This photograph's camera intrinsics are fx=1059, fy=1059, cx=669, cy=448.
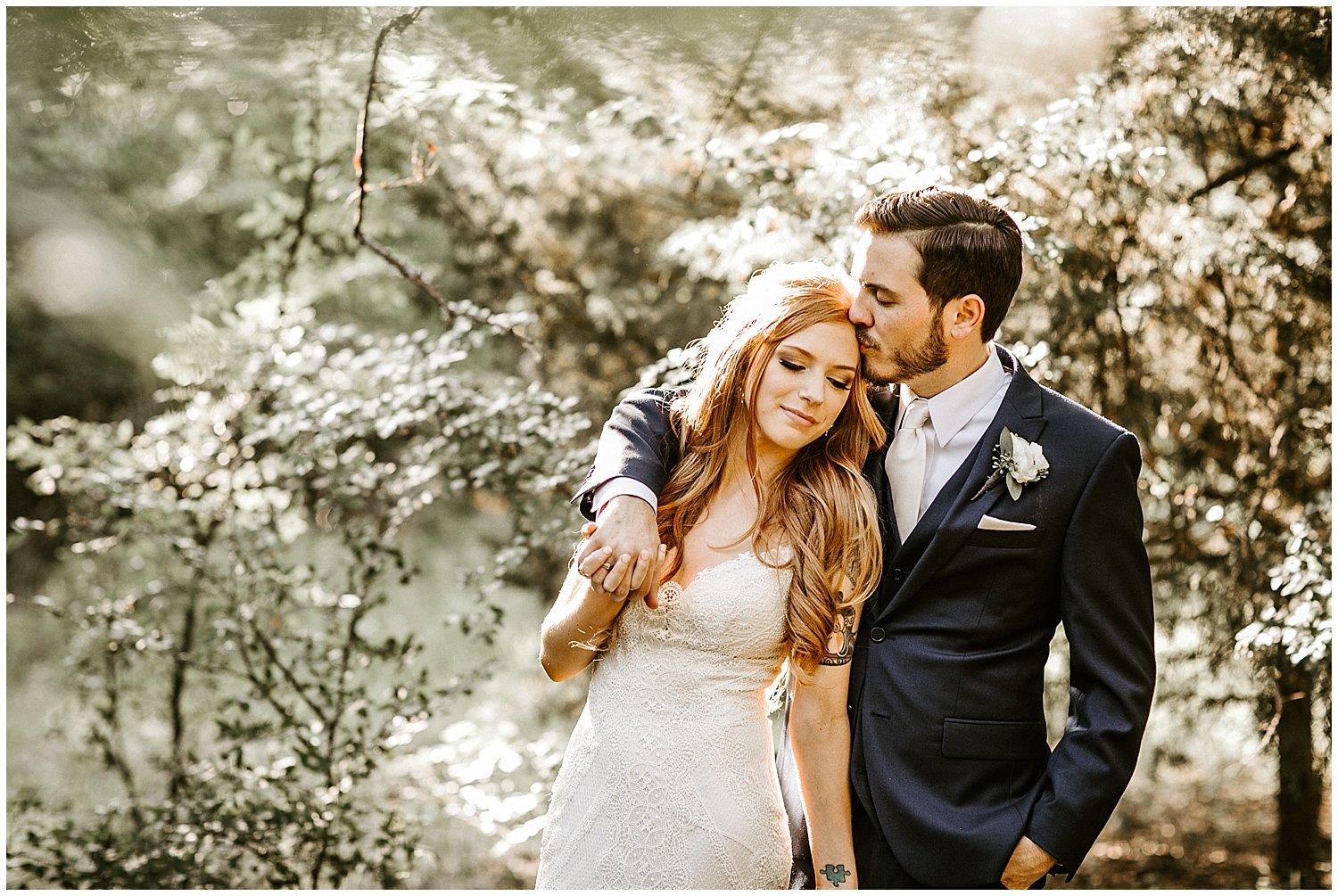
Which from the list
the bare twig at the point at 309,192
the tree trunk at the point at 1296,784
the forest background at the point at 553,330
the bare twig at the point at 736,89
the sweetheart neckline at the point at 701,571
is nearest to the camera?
the sweetheart neckline at the point at 701,571

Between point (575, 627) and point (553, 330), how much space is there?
3.09 meters

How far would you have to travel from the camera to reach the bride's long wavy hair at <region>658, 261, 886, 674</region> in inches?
86.0

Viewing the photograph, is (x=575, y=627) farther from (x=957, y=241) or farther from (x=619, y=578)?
(x=957, y=241)

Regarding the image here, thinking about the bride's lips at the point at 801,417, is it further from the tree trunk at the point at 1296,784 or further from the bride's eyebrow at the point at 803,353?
the tree trunk at the point at 1296,784

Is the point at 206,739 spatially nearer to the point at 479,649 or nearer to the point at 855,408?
the point at 479,649

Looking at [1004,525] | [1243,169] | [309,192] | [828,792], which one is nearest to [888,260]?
[1004,525]

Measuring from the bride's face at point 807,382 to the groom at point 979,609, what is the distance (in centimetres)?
8

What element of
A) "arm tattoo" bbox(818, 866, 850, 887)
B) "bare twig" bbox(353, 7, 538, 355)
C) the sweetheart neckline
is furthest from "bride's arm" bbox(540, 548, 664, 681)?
"bare twig" bbox(353, 7, 538, 355)

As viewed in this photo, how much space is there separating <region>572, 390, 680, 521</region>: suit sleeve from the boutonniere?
664 millimetres

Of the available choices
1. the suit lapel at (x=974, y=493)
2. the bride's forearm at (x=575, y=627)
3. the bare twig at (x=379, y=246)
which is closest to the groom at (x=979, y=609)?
Result: the suit lapel at (x=974, y=493)

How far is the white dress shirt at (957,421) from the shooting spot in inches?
88.9

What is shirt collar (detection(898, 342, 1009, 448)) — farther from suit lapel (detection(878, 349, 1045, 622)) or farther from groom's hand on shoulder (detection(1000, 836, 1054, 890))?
groom's hand on shoulder (detection(1000, 836, 1054, 890))

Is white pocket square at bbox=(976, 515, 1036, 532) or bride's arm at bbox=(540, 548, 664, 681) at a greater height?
white pocket square at bbox=(976, 515, 1036, 532)

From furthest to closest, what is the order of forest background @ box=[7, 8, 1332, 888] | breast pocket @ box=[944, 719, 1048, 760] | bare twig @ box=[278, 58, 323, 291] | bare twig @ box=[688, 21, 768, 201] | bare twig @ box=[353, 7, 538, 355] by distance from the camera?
bare twig @ box=[278, 58, 323, 291] < bare twig @ box=[688, 21, 768, 201] < forest background @ box=[7, 8, 1332, 888] < bare twig @ box=[353, 7, 538, 355] < breast pocket @ box=[944, 719, 1048, 760]
